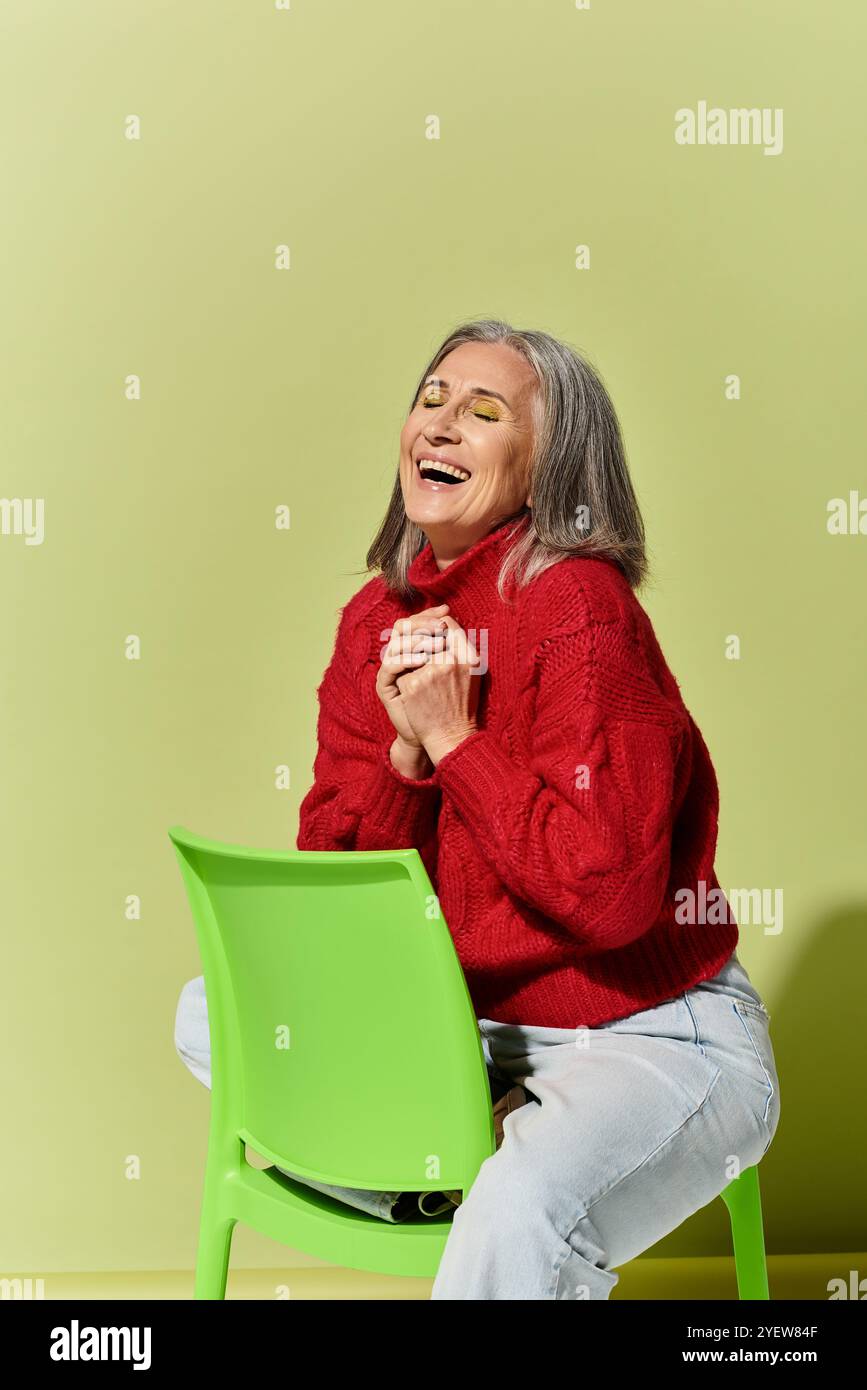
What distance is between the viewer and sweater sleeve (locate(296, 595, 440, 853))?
183 centimetres

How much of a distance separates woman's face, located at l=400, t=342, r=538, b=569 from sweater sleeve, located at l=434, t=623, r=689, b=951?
0.23 meters

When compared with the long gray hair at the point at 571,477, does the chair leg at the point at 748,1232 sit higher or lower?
lower

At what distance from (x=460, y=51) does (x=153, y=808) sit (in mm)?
1390

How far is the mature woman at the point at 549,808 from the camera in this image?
4.89 ft

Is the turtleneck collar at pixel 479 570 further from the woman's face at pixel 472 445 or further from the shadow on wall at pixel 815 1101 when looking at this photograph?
the shadow on wall at pixel 815 1101

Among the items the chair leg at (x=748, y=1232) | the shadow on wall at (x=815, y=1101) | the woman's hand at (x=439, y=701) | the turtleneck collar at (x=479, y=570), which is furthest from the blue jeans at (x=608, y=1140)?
the shadow on wall at (x=815, y=1101)

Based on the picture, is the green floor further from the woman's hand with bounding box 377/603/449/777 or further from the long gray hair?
the long gray hair

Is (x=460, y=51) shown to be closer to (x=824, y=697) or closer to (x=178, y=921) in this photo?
(x=824, y=697)

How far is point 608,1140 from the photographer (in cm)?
148

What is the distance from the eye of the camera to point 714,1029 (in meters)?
1.65

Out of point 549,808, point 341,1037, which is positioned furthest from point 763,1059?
point 341,1037

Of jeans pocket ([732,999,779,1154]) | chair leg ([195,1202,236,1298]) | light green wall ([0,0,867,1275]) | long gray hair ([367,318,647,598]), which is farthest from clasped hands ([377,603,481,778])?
light green wall ([0,0,867,1275])

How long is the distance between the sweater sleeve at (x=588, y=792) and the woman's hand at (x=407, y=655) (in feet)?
0.31
